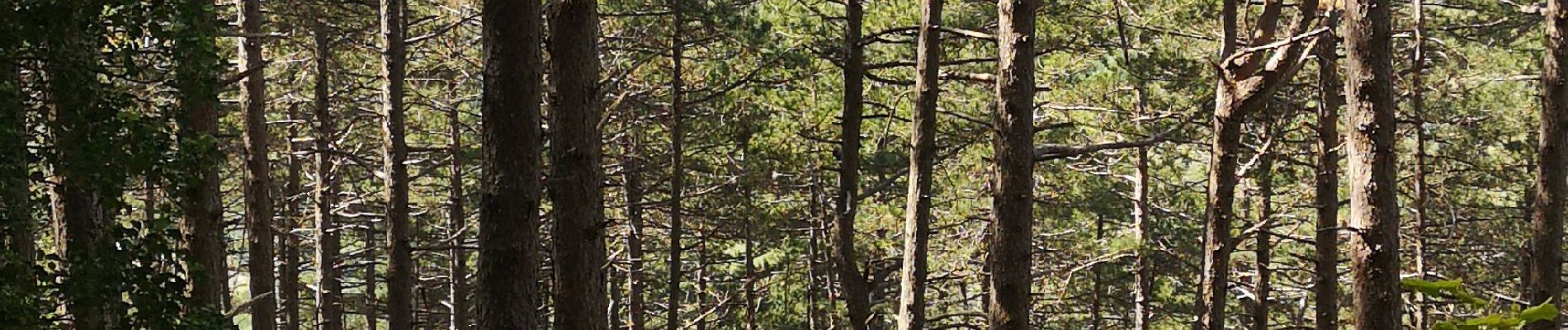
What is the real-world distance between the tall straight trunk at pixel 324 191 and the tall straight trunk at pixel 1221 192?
27.5ft

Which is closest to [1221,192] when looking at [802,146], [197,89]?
[802,146]

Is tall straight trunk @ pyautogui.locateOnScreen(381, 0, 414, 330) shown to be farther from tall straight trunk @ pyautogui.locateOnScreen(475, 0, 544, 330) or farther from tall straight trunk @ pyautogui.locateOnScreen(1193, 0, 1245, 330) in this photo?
tall straight trunk @ pyautogui.locateOnScreen(1193, 0, 1245, 330)

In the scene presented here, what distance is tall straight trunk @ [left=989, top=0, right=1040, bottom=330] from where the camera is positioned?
9.06 meters

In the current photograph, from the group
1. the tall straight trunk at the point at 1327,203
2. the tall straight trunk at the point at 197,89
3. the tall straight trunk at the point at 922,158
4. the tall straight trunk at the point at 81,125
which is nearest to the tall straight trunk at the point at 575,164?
the tall straight trunk at the point at 197,89

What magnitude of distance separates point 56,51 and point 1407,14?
771 inches

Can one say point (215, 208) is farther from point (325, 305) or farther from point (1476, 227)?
point (1476, 227)

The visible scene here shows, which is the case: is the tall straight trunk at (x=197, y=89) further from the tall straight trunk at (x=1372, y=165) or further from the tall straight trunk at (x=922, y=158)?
the tall straight trunk at (x=1372, y=165)

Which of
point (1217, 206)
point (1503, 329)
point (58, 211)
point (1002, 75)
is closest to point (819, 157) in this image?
point (1217, 206)

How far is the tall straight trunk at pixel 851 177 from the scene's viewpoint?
42.1ft

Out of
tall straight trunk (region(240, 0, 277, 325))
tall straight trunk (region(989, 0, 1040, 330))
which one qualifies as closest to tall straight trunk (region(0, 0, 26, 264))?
tall straight trunk (region(240, 0, 277, 325))

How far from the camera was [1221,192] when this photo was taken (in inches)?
445

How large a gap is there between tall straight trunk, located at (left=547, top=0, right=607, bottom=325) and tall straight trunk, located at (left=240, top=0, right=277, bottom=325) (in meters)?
3.77

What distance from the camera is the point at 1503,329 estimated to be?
1.94 m

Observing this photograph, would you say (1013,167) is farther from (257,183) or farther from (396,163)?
(396,163)
